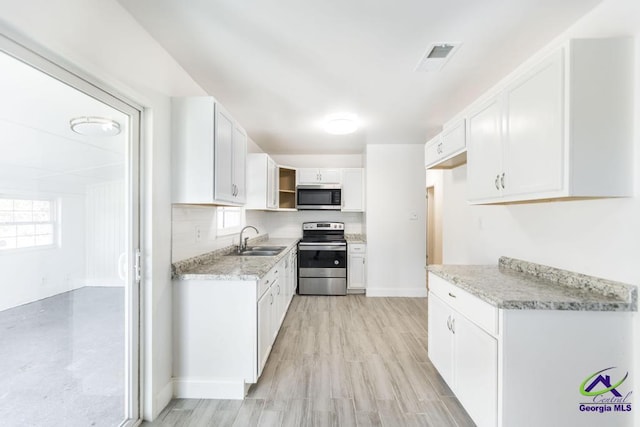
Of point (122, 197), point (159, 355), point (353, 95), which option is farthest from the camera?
point (353, 95)

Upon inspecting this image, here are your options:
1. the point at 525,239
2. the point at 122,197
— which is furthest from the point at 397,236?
the point at 122,197

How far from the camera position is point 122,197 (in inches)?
66.3

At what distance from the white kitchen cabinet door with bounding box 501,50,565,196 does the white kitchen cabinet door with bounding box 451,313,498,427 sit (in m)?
0.87

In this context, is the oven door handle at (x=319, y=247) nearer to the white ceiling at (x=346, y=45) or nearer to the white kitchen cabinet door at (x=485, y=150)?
the white ceiling at (x=346, y=45)

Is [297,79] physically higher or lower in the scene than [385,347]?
higher

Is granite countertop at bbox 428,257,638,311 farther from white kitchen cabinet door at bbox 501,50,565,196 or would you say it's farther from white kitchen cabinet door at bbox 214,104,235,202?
white kitchen cabinet door at bbox 214,104,235,202

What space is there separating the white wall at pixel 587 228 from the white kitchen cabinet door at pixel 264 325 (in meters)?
1.99

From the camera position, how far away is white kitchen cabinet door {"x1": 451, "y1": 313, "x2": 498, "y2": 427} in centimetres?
142

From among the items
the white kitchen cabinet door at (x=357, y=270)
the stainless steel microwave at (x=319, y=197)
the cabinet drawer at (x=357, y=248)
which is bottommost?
the white kitchen cabinet door at (x=357, y=270)

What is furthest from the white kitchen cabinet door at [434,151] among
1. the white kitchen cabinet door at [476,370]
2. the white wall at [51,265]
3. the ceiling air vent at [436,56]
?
the white wall at [51,265]

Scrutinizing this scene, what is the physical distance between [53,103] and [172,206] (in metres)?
0.93

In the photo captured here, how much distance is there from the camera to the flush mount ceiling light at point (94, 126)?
1.39 meters

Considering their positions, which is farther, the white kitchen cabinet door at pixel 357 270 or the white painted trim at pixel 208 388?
the white kitchen cabinet door at pixel 357 270

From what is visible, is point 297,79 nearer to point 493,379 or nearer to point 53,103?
point 53,103
